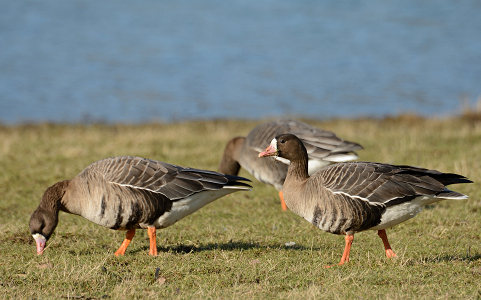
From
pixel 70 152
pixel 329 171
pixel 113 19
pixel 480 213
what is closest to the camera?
pixel 329 171

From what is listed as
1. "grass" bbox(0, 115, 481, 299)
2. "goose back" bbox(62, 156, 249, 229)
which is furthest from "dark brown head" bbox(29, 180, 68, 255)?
"grass" bbox(0, 115, 481, 299)

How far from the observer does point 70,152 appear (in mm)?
13617

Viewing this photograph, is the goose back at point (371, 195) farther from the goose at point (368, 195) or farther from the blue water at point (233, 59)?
the blue water at point (233, 59)

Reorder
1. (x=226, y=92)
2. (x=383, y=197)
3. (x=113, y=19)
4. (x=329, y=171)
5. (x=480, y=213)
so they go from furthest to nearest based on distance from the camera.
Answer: (x=113, y=19), (x=226, y=92), (x=480, y=213), (x=329, y=171), (x=383, y=197)

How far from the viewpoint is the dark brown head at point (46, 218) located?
286 inches

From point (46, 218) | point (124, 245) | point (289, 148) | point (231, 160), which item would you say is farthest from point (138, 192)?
point (231, 160)

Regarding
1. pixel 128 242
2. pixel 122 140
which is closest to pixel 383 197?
pixel 128 242

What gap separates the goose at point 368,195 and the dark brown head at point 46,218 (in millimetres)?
2830

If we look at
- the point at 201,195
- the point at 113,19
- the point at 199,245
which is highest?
the point at 113,19

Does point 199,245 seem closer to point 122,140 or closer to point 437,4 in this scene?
point 122,140

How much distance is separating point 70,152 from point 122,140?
1.85 meters

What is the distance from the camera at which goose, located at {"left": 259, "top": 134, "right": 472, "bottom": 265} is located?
6.52 metres

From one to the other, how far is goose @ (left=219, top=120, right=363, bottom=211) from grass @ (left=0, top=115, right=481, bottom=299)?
0.52 metres

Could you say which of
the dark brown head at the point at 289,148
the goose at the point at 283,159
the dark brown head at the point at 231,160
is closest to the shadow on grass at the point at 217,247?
the dark brown head at the point at 289,148
